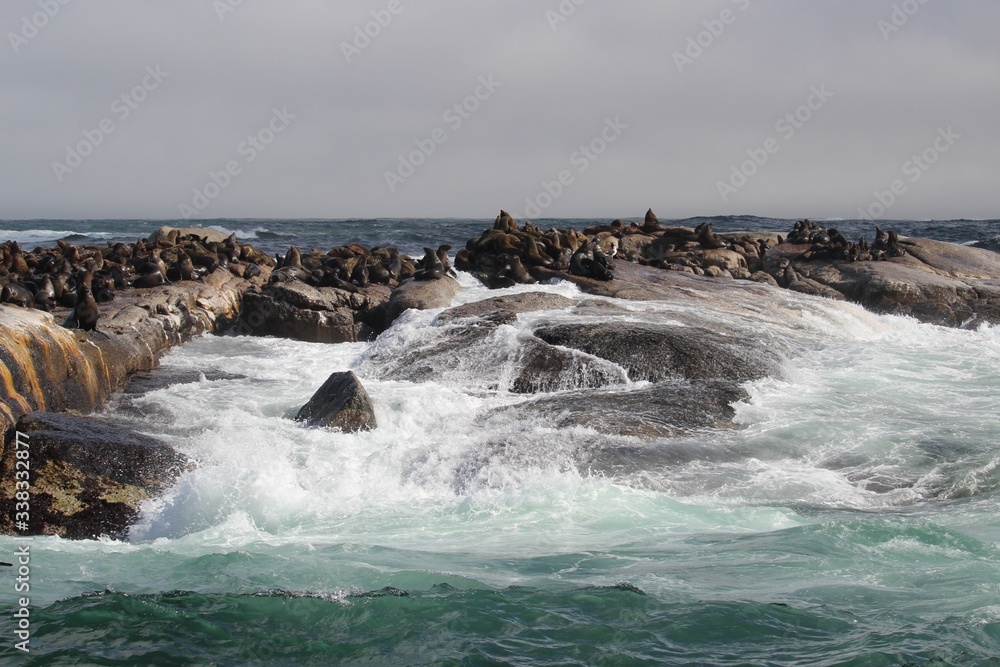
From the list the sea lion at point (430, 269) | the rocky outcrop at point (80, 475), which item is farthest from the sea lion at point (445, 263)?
the rocky outcrop at point (80, 475)

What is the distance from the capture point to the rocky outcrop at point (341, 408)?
866 cm

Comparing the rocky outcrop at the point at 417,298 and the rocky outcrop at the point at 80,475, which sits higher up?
the rocky outcrop at the point at 417,298

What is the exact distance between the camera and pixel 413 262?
64.9 ft

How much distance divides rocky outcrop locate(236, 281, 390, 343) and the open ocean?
11.1 feet

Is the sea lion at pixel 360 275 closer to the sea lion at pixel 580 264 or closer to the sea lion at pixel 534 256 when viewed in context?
the sea lion at pixel 534 256

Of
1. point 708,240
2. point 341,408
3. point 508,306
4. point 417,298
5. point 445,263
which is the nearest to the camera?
point 341,408

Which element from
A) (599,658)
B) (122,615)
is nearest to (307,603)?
(122,615)

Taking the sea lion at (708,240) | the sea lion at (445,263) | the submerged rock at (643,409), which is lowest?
the submerged rock at (643,409)

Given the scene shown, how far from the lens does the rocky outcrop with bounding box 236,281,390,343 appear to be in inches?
571

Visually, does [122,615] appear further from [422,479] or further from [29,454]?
[422,479]

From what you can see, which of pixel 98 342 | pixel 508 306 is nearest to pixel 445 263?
pixel 508 306

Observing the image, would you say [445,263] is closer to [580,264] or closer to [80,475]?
[580,264]

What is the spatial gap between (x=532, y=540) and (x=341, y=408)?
3.38 m

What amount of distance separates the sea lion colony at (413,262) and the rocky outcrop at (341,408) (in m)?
5.38
